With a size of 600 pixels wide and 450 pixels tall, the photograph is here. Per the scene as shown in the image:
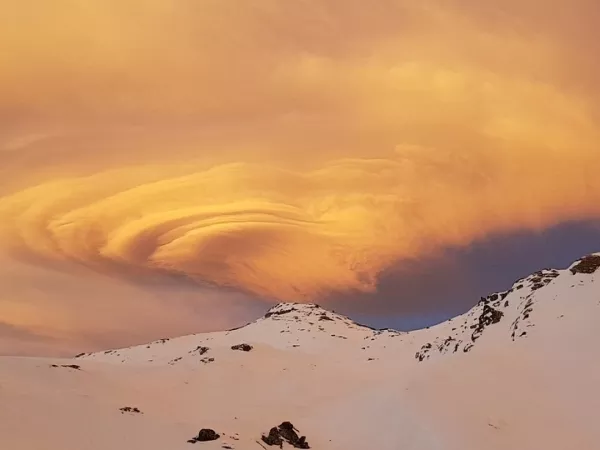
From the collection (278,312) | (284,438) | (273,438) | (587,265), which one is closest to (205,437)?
(273,438)

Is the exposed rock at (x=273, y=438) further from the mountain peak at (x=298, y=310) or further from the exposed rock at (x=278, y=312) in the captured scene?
the exposed rock at (x=278, y=312)

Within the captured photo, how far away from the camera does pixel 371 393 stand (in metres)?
34.2

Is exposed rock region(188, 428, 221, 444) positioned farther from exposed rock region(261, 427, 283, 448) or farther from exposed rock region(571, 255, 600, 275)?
exposed rock region(571, 255, 600, 275)

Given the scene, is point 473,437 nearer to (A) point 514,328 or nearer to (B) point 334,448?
(B) point 334,448

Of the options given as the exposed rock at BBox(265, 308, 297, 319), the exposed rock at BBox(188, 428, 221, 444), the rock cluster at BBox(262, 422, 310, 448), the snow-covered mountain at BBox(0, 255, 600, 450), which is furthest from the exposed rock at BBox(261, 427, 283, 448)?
the exposed rock at BBox(265, 308, 297, 319)

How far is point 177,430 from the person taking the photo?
2294cm

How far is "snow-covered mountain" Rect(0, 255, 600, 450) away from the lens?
22375 mm

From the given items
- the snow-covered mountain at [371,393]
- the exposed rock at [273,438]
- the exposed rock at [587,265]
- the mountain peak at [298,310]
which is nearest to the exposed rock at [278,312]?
the mountain peak at [298,310]

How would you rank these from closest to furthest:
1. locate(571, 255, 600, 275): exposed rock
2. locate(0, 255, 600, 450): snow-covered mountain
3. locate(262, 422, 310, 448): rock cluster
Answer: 1. locate(0, 255, 600, 450): snow-covered mountain
2. locate(262, 422, 310, 448): rock cluster
3. locate(571, 255, 600, 275): exposed rock

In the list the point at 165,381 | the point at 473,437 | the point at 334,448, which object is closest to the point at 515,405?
the point at 473,437

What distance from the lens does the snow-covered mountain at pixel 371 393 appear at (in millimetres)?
22375

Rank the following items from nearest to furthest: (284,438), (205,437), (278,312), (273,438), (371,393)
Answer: (205,437)
(273,438)
(284,438)
(371,393)
(278,312)

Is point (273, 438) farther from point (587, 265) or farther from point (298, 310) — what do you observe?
point (298, 310)

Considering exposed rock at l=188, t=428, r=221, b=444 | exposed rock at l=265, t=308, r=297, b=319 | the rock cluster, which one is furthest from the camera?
exposed rock at l=265, t=308, r=297, b=319
